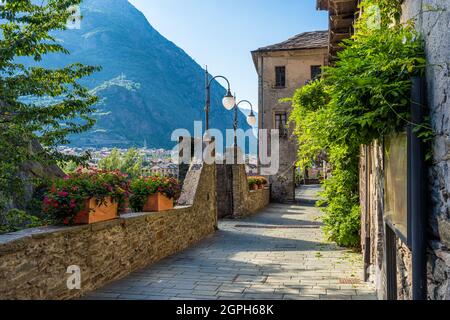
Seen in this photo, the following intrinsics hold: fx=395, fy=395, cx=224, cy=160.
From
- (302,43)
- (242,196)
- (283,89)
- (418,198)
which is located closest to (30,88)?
(418,198)

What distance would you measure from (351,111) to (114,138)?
103 m

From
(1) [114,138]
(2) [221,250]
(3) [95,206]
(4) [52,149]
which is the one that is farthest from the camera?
(1) [114,138]

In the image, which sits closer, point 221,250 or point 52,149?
point 52,149

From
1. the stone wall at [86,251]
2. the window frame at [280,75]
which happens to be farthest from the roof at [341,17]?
the window frame at [280,75]

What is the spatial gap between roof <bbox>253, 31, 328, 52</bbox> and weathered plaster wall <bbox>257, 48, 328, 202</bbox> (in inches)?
9.1

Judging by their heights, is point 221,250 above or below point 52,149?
below

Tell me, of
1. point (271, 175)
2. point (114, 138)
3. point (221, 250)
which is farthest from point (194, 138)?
point (114, 138)

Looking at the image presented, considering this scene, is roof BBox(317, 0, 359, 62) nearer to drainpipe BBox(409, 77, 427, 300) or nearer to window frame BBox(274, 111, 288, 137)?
drainpipe BBox(409, 77, 427, 300)

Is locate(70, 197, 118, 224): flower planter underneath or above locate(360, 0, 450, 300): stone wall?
underneath

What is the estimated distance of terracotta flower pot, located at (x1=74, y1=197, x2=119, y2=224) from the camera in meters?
5.03

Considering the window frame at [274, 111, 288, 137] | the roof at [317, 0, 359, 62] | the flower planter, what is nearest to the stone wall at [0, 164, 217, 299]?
the flower planter

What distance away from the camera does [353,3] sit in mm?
7504

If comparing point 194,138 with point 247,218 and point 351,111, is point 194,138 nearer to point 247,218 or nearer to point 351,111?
point 247,218

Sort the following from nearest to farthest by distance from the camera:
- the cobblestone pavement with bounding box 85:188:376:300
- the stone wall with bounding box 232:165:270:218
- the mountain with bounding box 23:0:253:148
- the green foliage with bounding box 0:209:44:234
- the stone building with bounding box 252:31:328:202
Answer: the cobblestone pavement with bounding box 85:188:376:300 → the green foliage with bounding box 0:209:44:234 → the stone wall with bounding box 232:165:270:218 → the stone building with bounding box 252:31:328:202 → the mountain with bounding box 23:0:253:148
